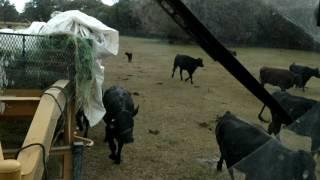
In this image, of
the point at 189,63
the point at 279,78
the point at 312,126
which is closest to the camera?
the point at 312,126

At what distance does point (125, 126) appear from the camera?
732 cm

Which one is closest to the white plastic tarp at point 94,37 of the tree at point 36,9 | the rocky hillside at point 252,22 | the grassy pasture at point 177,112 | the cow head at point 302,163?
the grassy pasture at point 177,112

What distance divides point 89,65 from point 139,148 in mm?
3851

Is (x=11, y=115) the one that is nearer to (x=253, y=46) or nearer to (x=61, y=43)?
(x=61, y=43)

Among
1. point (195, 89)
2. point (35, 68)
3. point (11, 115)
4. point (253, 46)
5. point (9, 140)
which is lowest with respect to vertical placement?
point (195, 89)

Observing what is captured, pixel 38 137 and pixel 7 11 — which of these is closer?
pixel 38 137

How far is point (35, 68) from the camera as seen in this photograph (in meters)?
4.42

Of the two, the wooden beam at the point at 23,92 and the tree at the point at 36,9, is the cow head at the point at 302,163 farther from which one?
the tree at the point at 36,9

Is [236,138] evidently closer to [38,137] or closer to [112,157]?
[112,157]

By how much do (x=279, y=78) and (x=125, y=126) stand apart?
7906mm

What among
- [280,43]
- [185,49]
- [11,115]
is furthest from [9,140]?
[185,49]

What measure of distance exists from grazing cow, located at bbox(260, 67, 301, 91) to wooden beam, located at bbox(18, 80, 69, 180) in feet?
35.0

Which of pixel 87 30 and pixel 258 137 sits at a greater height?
pixel 87 30

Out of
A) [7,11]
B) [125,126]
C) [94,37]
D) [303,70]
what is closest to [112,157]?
[125,126]
